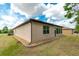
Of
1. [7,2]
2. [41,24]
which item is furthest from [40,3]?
[7,2]

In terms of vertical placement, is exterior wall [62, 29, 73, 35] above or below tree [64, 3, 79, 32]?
below

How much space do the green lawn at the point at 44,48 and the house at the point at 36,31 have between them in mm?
88

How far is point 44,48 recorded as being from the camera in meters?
2.36

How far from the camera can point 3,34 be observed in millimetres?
2385

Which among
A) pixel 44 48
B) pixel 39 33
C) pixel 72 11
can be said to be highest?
pixel 72 11

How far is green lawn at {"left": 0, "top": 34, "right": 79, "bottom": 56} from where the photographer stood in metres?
2.33

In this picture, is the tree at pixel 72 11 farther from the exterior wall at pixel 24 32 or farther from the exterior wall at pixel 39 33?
the exterior wall at pixel 24 32

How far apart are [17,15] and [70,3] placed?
70 cm

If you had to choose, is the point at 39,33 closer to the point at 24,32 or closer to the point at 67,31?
the point at 24,32

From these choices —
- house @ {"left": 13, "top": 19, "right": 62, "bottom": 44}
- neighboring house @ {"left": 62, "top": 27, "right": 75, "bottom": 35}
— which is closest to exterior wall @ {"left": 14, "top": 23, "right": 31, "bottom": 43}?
house @ {"left": 13, "top": 19, "right": 62, "bottom": 44}

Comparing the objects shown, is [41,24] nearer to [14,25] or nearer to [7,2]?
[14,25]

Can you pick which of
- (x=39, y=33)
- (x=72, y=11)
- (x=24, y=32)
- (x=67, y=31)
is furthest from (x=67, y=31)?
(x=24, y=32)

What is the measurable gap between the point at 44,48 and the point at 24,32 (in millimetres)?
333

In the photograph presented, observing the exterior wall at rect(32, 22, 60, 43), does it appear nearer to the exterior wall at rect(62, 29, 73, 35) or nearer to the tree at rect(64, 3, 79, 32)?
the exterior wall at rect(62, 29, 73, 35)
